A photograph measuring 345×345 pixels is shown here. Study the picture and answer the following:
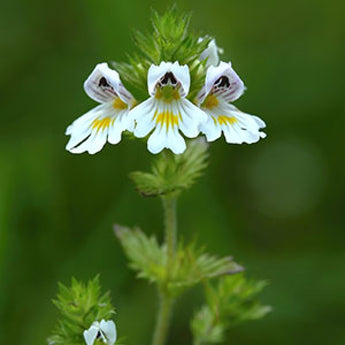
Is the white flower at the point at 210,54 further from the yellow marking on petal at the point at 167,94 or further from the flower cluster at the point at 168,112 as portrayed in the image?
the yellow marking on petal at the point at 167,94

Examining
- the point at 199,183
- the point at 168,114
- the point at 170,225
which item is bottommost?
the point at 170,225

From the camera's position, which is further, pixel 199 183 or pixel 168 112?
pixel 199 183

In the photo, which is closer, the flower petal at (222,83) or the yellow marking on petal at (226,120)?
the flower petal at (222,83)

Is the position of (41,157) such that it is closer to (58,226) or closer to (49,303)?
(58,226)

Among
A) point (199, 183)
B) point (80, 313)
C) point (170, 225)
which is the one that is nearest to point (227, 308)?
point (170, 225)

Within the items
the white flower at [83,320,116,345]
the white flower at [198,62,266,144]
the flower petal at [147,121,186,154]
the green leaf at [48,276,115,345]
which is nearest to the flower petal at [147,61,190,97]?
the white flower at [198,62,266,144]

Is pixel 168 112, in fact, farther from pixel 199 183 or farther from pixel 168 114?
pixel 199 183

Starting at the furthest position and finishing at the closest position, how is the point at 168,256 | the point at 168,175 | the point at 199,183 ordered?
1. the point at 199,183
2. the point at 168,256
3. the point at 168,175

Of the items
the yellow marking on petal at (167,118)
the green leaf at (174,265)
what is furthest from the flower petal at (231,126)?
the green leaf at (174,265)
